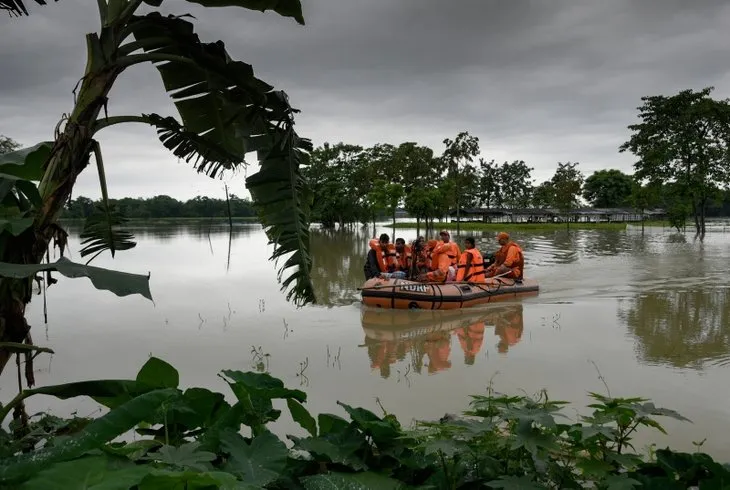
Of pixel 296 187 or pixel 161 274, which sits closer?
pixel 296 187

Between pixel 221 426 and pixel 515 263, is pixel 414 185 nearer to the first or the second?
pixel 515 263

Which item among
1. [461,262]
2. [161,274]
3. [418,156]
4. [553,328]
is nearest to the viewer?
[553,328]

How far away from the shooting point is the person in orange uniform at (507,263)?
1394 cm

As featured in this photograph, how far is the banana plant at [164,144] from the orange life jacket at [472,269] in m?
10.1

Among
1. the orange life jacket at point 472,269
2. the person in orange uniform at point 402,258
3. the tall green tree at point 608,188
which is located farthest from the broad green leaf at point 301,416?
the tall green tree at point 608,188

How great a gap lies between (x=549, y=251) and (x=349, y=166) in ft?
92.8

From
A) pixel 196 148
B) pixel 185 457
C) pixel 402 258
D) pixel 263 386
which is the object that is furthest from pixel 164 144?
pixel 402 258

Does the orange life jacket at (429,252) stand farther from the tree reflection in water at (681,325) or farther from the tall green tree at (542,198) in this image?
the tall green tree at (542,198)

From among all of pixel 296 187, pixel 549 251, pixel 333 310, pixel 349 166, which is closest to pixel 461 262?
pixel 333 310

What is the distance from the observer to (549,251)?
2912cm

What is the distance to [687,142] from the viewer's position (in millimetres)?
37500

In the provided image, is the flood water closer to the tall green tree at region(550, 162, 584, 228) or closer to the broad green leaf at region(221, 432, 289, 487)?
the broad green leaf at region(221, 432, 289, 487)

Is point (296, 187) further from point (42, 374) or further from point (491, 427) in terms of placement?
point (42, 374)

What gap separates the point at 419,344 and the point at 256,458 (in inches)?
312
